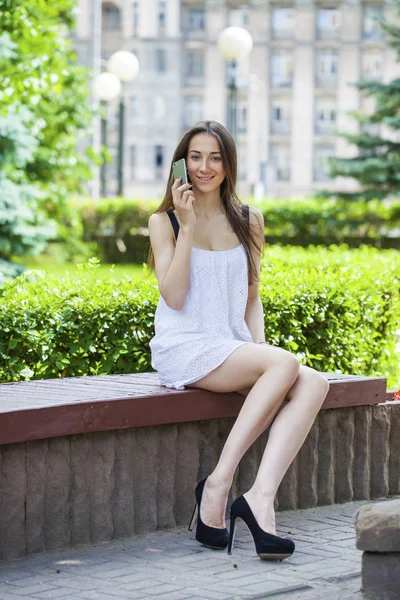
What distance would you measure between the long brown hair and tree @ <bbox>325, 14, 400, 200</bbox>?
18356 millimetres

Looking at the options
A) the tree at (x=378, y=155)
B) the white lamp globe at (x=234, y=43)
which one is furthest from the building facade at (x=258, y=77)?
the white lamp globe at (x=234, y=43)

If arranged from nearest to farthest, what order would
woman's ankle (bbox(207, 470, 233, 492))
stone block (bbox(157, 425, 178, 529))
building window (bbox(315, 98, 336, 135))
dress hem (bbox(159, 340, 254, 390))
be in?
1. woman's ankle (bbox(207, 470, 233, 492))
2. dress hem (bbox(159, 340, 254, 390))
3. stone block (bbox(157, 425, 178, 529))
4. building window (bbox(315, 98, 336, 135))

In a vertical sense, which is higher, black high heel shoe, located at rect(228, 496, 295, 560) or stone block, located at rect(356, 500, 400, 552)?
stone block, located at rect(356, 500, 400, 552)

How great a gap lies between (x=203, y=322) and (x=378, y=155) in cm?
2035

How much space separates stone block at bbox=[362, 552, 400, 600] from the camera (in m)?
4.11

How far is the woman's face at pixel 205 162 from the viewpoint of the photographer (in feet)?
17.3

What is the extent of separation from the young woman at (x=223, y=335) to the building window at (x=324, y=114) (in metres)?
62.9

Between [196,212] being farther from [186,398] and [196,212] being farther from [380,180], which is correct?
[380,180]

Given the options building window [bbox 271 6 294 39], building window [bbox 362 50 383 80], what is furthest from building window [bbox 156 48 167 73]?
building window [bbox 362 50 383 80]

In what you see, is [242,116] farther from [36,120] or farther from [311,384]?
[311,384]

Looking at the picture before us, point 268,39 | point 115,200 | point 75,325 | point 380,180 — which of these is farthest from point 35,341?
point 268,39

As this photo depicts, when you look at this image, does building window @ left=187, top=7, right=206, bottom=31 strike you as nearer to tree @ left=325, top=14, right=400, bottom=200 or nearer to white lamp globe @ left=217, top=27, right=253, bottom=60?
tree @ left=325, top=14, right=400, bottom=200

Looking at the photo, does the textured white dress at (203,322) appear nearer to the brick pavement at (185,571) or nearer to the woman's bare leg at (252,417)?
the woman's bare leg at (252,417)

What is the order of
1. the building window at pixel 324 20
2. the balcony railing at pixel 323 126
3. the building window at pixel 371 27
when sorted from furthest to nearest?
the building window at pixel 324 20, the building window at pixel 371 27, the balcony railing at pixel 323 126
